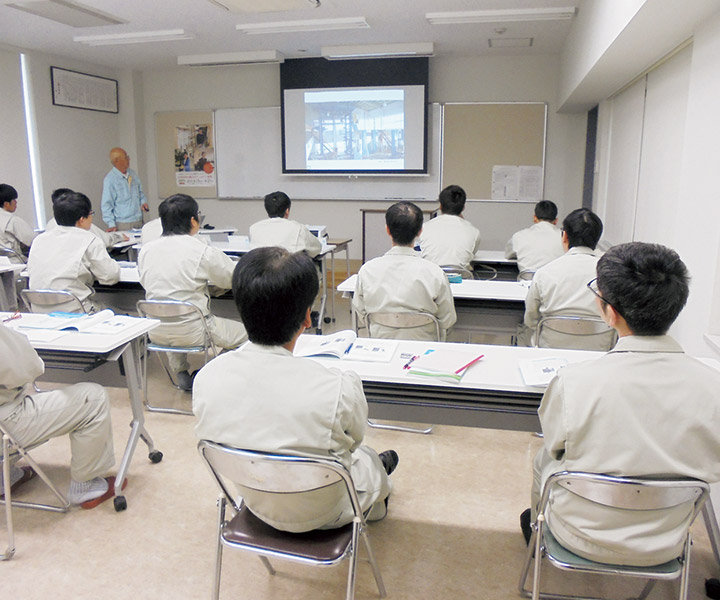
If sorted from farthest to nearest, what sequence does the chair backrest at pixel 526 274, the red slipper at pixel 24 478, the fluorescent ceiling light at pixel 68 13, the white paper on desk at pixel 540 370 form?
the fluorescent ceiling light at pixel 68 13
the chair backrest at pixel 526 274
the red slipper at pixel 24 478
the white paper on desk at pixel 540 370

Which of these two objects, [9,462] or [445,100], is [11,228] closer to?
[9,462]

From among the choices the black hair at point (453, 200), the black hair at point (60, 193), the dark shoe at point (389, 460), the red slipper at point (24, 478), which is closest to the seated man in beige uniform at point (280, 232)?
the black hair at point (453, 200)

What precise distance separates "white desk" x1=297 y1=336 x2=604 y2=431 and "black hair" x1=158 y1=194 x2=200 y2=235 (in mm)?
1697

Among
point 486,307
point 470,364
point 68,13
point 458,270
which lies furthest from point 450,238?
point 68,13

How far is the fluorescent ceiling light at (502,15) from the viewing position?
4.88 m

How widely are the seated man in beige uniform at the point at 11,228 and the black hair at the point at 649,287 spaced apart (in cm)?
479

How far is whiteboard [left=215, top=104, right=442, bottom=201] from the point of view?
728cm

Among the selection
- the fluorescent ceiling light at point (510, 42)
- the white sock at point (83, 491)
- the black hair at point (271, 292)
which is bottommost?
the white sock at point (83, 491)

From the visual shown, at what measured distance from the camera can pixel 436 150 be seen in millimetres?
7121

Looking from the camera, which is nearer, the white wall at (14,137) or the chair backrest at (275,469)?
the chair backrest at (275,469)

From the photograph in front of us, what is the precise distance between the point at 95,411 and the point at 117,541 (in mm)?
495

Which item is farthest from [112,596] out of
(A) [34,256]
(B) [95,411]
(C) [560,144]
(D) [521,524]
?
(C) [560,144]

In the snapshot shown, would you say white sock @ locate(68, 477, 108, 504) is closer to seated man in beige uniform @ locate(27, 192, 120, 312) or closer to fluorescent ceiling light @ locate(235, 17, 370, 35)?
seated man in beige uniform @ locate(27, 192, 120, 312)

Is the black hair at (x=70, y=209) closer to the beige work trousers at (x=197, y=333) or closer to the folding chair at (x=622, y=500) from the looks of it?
the beige work trousers at (x=197, y=333)
